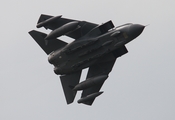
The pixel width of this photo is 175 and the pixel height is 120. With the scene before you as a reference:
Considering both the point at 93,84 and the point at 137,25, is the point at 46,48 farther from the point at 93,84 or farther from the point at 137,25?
the point at 137,25

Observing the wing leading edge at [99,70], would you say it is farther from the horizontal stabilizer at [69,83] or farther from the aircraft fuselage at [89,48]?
the aircraft fuselage at [89,48]

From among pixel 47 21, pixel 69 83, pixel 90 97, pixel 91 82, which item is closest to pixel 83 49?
pixel 91 82

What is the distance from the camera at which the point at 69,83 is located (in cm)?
4650

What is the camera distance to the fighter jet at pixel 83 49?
42531 mm

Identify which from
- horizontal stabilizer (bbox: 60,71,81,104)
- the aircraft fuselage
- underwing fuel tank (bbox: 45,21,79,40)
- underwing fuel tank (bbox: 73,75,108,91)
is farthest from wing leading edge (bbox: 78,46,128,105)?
underwing fuel tank (bbox: 45,21,79,40)

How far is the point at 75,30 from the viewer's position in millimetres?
44375

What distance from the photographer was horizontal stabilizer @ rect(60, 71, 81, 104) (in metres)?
46.4

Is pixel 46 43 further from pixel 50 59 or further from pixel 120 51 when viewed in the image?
pixel 120 51

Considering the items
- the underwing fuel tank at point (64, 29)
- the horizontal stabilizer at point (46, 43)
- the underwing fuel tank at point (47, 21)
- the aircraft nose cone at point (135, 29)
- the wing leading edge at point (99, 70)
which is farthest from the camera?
the horizontal stabilizer at point (46, 43)

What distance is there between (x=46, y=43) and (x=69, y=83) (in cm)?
436

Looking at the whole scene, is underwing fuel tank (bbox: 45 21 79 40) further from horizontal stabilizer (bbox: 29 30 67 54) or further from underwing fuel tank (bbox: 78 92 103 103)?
underwing fuel tank (bbox: 78 92 103 103)

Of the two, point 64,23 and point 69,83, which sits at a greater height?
point 64,23

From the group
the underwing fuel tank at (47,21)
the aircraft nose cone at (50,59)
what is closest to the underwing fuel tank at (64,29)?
the underwing fuel tank at (47,21)

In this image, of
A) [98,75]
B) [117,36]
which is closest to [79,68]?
[98,75]
